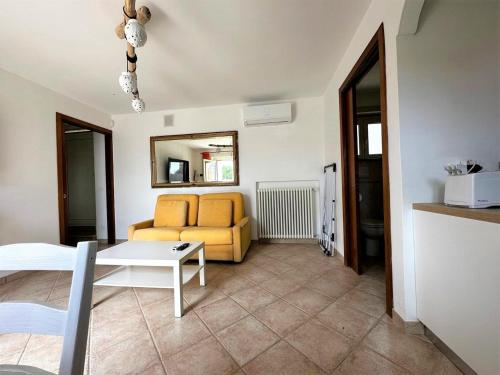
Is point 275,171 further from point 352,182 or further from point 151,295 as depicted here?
point 151,295

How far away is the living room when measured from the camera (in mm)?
1141

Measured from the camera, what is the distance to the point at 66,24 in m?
1.64

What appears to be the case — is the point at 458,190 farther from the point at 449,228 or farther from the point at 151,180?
the point at 151,180

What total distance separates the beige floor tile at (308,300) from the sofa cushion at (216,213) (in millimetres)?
1399

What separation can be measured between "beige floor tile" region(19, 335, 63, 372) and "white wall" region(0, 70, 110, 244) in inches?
62.8

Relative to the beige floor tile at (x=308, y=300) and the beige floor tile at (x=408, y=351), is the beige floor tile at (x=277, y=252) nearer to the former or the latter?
the beige floor tile at (x=308, y=300)

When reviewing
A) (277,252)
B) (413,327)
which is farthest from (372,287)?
(277,252)

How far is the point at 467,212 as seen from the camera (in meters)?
0.94

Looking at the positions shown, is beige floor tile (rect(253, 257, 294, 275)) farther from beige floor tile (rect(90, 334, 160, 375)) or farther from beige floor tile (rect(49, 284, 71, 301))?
beige floor tile (rect(49, 284, 71, 301))

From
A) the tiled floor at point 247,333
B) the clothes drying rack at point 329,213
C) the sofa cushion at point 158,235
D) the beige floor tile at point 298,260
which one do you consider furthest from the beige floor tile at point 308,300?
the sofa cushion at point 158,235

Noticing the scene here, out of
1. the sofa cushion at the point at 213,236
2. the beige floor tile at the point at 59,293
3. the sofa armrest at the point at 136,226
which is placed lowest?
the beige floor tile at the point at 59,293

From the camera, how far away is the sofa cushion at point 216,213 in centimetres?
293

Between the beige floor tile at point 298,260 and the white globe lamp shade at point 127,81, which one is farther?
the beige floor tile at point 298,260

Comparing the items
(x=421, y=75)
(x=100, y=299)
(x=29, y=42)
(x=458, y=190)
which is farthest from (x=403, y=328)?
(x=29, y=42)
